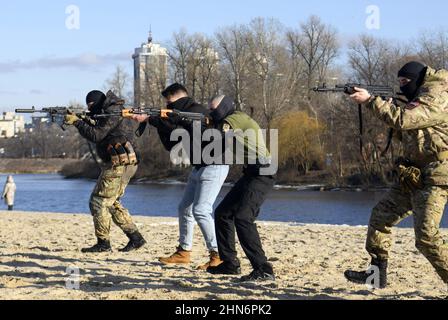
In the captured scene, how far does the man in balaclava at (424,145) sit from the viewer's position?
578 centimetres

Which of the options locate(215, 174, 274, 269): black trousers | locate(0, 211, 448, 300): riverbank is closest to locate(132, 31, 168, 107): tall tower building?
locate(0, 211, 448, 300): riverbank

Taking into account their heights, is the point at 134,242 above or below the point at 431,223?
below

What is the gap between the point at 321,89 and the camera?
668 cm

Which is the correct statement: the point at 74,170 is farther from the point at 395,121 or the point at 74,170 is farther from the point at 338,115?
the point at 395,121

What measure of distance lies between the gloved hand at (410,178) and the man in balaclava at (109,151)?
411 cm

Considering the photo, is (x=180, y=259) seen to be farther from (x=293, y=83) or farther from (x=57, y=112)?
(x=293, y=83)

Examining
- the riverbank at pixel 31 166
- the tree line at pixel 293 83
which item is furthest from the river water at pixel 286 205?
the riverbank at pixel 31 166

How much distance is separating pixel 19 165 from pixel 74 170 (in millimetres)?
26625

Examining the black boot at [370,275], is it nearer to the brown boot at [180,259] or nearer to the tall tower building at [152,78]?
the brown boot at [180,259]

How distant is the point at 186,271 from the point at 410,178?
293cm

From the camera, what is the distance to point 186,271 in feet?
26.3

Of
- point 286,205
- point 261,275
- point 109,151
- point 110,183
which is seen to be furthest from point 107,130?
point 286,205

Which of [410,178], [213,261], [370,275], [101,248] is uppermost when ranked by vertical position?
[410,178]
